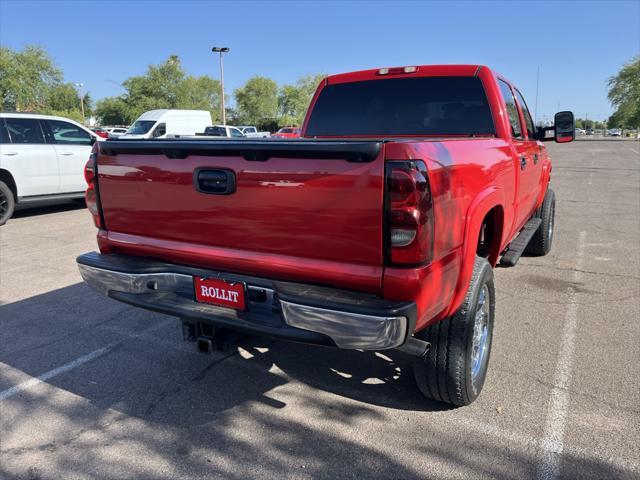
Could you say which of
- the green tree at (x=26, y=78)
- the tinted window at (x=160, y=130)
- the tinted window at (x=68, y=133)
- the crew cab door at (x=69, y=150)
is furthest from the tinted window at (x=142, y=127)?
the green tree at (x=26, y=78)

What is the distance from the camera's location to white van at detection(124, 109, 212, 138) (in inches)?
1011

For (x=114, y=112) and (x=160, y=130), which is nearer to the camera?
(x=160, y=130)

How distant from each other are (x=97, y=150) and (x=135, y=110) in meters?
66.1

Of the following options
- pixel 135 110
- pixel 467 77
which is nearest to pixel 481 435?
pixel 467 77

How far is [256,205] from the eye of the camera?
2564 mm

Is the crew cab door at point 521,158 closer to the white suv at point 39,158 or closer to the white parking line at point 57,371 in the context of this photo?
the white parking line at point 57,371

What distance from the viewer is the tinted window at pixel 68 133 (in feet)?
32.6

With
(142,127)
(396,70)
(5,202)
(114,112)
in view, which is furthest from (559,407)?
(114,112)

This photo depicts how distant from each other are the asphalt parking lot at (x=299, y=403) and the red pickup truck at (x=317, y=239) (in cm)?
37

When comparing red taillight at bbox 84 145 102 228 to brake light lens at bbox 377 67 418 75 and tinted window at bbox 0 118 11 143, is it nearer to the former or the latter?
brake light lens at bbox 377 67 418 75

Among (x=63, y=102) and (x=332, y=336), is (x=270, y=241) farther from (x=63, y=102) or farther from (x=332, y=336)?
(x=63, y=102)

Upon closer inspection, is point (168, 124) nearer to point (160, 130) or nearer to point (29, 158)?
point (160, 130)

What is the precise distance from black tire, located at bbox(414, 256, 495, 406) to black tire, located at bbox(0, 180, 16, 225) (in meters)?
8.73

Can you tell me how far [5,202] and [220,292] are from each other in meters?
8.25
